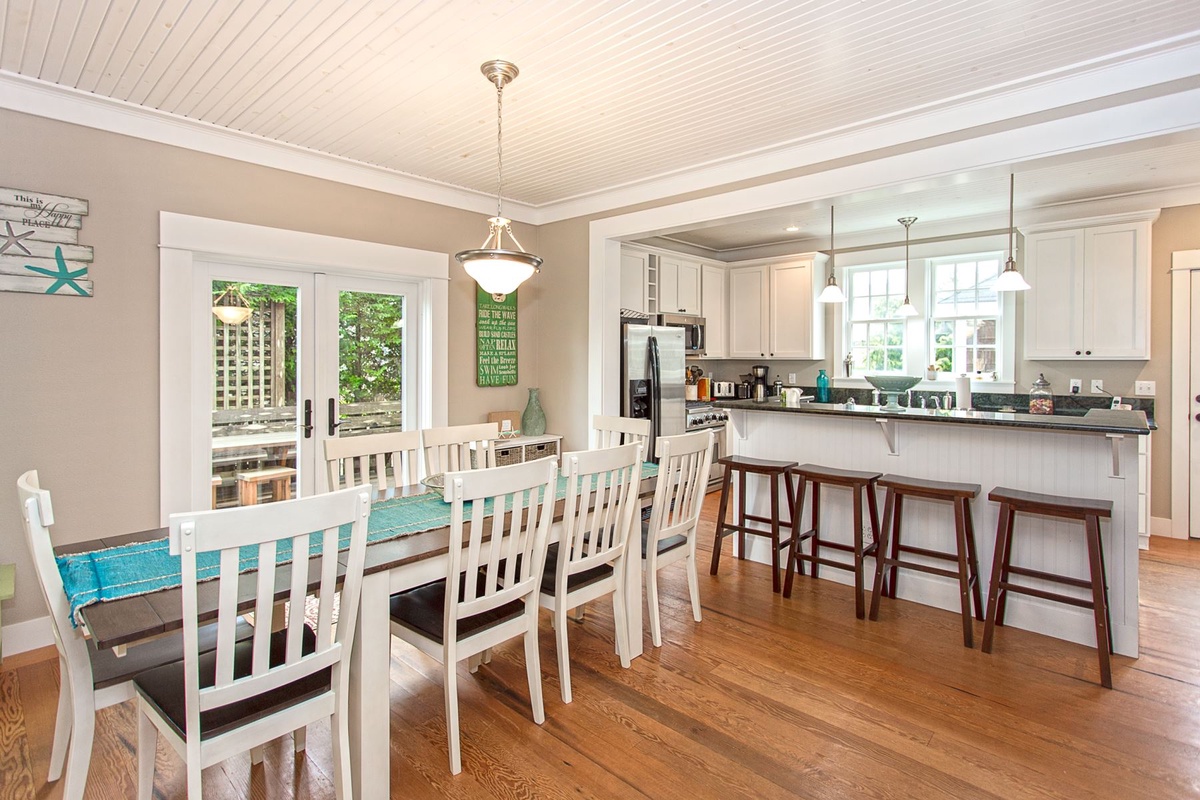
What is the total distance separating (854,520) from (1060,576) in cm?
91

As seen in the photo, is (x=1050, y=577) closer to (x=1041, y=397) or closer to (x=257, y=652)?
(x=1041, y=397)

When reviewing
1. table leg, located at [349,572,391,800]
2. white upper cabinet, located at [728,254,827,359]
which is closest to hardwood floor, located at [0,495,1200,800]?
table leg, located at [349,572,391,800]

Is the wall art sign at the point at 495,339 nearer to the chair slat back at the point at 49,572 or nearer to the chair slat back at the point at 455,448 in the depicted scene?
the chair slat back at the point at 455,448

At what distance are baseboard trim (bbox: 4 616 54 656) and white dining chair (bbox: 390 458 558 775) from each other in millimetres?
1953

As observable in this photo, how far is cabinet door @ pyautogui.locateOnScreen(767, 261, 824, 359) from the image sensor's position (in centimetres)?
596

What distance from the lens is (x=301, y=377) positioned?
3.68m

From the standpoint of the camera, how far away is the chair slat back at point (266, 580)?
1341 mm

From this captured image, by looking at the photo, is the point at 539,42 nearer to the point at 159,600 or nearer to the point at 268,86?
the point at 268,86

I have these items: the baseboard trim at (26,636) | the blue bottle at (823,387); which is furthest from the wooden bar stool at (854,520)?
the baseboard trim at (26,636)

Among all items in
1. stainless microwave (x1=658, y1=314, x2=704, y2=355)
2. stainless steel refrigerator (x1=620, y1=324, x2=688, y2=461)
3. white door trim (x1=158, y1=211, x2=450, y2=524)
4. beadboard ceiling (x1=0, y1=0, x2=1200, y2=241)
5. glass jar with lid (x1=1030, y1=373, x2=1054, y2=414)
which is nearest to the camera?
beadboard ceiling (x1=0, y1=0, x2=1200, y2=241)

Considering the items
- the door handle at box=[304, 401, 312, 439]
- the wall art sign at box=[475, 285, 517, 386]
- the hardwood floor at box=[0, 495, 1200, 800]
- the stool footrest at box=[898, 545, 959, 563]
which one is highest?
the wall art sign at box=[475, 285, 517, 386]

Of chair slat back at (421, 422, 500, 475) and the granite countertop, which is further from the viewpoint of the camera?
chair slat back at (421, 422, 500, 475)

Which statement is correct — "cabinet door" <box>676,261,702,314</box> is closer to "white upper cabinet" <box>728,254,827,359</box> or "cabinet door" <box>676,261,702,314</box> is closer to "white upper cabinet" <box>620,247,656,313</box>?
"white upper cabinet" <box>620,247,656,313</box>

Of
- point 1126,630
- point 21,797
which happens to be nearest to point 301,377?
point 21,797
